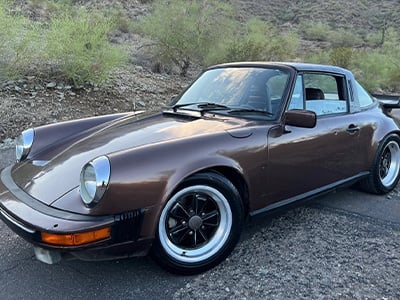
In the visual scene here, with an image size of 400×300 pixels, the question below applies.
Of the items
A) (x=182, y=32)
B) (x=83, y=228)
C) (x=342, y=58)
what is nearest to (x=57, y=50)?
(x=182, y=32)

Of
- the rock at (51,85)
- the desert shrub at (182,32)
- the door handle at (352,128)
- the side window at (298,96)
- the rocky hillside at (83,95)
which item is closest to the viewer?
the side window at (298,96)

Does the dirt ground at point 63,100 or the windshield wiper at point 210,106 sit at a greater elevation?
the windshield wiper at point 210,106

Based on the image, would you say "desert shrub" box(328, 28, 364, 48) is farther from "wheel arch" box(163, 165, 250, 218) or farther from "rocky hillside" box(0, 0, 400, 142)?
"wheel arch" box(163, 165, 250, 218)

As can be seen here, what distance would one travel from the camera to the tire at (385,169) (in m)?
4.26

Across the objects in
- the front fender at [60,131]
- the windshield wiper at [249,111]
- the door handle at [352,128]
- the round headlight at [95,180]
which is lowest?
the front fender at [60,131]

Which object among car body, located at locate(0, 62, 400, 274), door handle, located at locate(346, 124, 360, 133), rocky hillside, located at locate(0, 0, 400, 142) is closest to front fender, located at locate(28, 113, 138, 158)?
car body, located at locate(0, 62, 400, 274)

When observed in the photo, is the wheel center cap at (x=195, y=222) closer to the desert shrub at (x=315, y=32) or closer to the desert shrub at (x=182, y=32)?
the desert shrub at (x=182, y=32)

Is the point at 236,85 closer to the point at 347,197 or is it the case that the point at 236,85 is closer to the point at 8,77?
the point at 347,197

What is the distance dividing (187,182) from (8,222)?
1.17 meters

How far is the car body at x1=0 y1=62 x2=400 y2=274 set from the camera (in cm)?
240

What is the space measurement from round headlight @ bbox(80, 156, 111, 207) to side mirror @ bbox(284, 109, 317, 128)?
1.48 metres

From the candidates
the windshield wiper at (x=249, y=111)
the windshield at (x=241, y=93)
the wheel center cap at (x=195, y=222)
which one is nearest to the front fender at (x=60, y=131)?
the windshield at (x=241, y=93)

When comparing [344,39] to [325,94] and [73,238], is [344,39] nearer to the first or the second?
[325,94]

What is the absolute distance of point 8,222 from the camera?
8.49 feet
